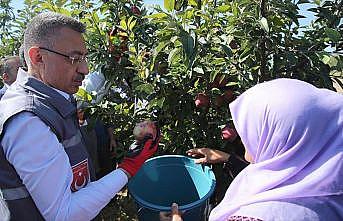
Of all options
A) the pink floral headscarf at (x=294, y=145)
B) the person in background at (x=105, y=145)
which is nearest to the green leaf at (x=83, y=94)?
the person in background at (x=105, y=145)

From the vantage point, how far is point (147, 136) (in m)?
2.05

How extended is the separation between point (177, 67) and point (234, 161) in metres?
0.55

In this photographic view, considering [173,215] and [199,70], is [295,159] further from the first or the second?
[199,70]

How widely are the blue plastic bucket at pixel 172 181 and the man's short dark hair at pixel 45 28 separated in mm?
861

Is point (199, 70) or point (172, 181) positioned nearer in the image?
point (199, 70)

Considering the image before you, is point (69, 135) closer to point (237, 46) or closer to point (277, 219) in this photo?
point (277, 219)

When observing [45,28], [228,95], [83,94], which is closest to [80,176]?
[45,28]

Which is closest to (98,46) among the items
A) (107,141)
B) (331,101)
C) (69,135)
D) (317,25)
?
(107,141)

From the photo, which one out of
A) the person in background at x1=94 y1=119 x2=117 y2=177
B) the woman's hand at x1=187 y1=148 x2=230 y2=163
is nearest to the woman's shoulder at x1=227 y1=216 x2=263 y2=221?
the woman's hand at x1=187 y1=148 x2=230 y2=163

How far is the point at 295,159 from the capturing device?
4.04ft

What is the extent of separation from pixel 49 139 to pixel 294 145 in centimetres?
78

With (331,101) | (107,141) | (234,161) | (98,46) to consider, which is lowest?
(107,141)

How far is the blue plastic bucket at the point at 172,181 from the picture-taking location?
2.21 meters

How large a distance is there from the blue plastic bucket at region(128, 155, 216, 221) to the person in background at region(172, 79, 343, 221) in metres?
0.77
